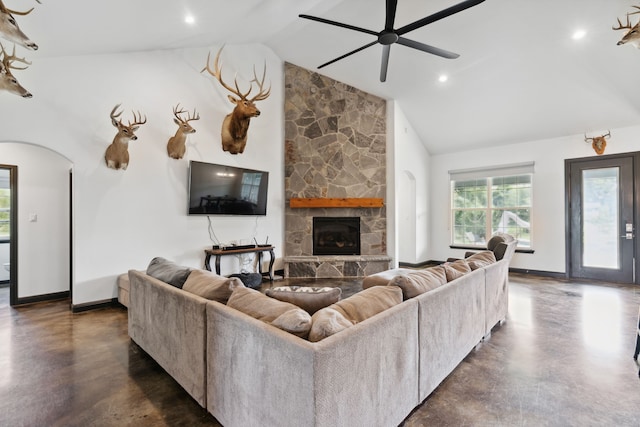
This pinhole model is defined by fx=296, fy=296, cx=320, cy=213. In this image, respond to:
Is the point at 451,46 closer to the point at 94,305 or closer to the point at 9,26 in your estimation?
the point at 9,26

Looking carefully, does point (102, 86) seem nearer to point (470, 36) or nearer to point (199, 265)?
point (199, 265)

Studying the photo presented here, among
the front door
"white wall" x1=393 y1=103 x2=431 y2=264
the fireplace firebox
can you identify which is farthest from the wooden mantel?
the front door

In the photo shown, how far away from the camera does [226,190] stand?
4.90 meters

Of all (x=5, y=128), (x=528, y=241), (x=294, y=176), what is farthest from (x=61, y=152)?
(x=528, y=241)

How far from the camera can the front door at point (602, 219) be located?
5.07m

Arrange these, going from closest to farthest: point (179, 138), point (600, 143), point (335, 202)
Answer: point (179, 138) → point (600, 143) → point (335, 202)

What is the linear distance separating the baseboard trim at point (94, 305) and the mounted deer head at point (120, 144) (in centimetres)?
173

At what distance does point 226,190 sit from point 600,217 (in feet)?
21.7

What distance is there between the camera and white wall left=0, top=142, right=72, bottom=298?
13.2 ft

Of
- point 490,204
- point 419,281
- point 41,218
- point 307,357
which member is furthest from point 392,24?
point 41,218

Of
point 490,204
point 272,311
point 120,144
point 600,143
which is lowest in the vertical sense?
point 272,311

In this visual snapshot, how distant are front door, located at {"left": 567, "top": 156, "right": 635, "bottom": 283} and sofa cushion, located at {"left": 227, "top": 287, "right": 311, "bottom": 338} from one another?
6.33 metres

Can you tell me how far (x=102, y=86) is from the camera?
12.3 ft

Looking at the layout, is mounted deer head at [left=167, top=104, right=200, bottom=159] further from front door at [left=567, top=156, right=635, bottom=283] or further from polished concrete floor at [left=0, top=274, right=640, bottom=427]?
front door at [left=567, top=156, right=635, bottom=283]
